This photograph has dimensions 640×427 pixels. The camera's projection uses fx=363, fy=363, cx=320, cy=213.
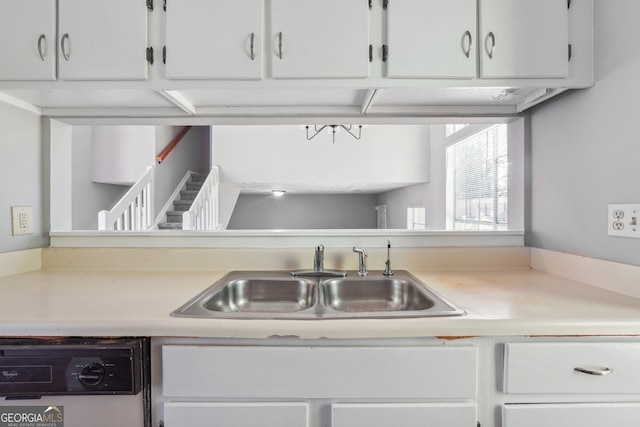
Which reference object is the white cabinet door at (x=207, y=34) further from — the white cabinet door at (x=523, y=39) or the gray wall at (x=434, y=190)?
the gray wall at (x=434, y=190)

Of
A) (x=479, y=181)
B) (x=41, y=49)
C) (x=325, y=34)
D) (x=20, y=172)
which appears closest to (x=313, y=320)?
(x=325, y=34)

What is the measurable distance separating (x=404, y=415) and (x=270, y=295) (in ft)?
2.37

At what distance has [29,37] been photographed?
49.1 inches

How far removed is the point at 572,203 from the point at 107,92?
5.81 ft

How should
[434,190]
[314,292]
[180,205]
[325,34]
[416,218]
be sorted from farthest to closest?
[416,218] < [180,205] < [434,190] < [314,292] < [325,34]

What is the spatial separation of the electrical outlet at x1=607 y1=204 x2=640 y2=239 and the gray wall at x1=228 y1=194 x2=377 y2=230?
21.8 feet

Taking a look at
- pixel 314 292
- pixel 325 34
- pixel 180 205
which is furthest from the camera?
→ pixel 180 205

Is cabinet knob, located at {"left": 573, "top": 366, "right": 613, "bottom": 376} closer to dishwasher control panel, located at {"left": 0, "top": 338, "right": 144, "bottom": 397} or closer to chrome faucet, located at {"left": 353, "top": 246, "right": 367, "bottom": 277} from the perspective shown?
chrome faucet, located at {"left": 353, "top": 246, "right": 367, "bottom": 277}

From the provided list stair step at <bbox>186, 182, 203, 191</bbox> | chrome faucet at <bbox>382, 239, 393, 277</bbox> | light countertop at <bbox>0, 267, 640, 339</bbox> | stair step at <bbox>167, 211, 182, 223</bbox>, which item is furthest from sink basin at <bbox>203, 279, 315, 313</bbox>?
stair step at <bbox>186, 182, 203, 191</bbox>

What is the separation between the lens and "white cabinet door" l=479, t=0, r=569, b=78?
1.24m

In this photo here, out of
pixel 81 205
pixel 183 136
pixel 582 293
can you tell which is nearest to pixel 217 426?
pixel 582 293

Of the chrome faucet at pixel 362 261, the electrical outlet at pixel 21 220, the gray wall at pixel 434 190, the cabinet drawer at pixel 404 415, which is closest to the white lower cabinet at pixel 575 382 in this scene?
the cabinet drawer at pixel 404 415

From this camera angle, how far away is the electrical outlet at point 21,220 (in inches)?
57.4

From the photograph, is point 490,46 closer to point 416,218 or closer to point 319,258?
point 319,258
